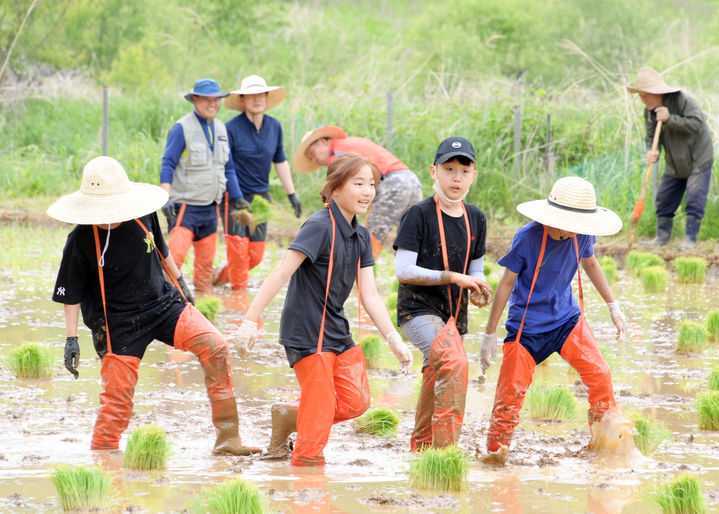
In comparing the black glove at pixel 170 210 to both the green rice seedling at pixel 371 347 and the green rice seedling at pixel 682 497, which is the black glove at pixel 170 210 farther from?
the green rice seedling at pixel 682 497

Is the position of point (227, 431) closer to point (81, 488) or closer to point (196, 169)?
point (81, 488)

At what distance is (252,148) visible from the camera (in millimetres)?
9500

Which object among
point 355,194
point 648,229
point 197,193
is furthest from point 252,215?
point 648,229

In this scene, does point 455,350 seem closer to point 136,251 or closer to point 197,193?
point 136,251

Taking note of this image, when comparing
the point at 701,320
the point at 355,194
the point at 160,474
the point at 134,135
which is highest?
the point at 134,135

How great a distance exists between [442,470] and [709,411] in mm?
1872

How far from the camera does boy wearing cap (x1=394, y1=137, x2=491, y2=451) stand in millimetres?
4734

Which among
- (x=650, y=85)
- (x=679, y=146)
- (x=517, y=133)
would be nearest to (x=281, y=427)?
(x=650, y=85)

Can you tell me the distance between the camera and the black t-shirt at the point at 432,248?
4.93 m

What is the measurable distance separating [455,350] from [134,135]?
1398 cm

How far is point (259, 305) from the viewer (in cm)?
458

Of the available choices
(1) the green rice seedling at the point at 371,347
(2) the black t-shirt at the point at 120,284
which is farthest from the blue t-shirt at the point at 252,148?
(2) the black t-shirt at the point at 120,284

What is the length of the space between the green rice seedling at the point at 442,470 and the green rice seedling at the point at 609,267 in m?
5.98

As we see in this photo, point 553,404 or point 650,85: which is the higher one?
point 650,85
